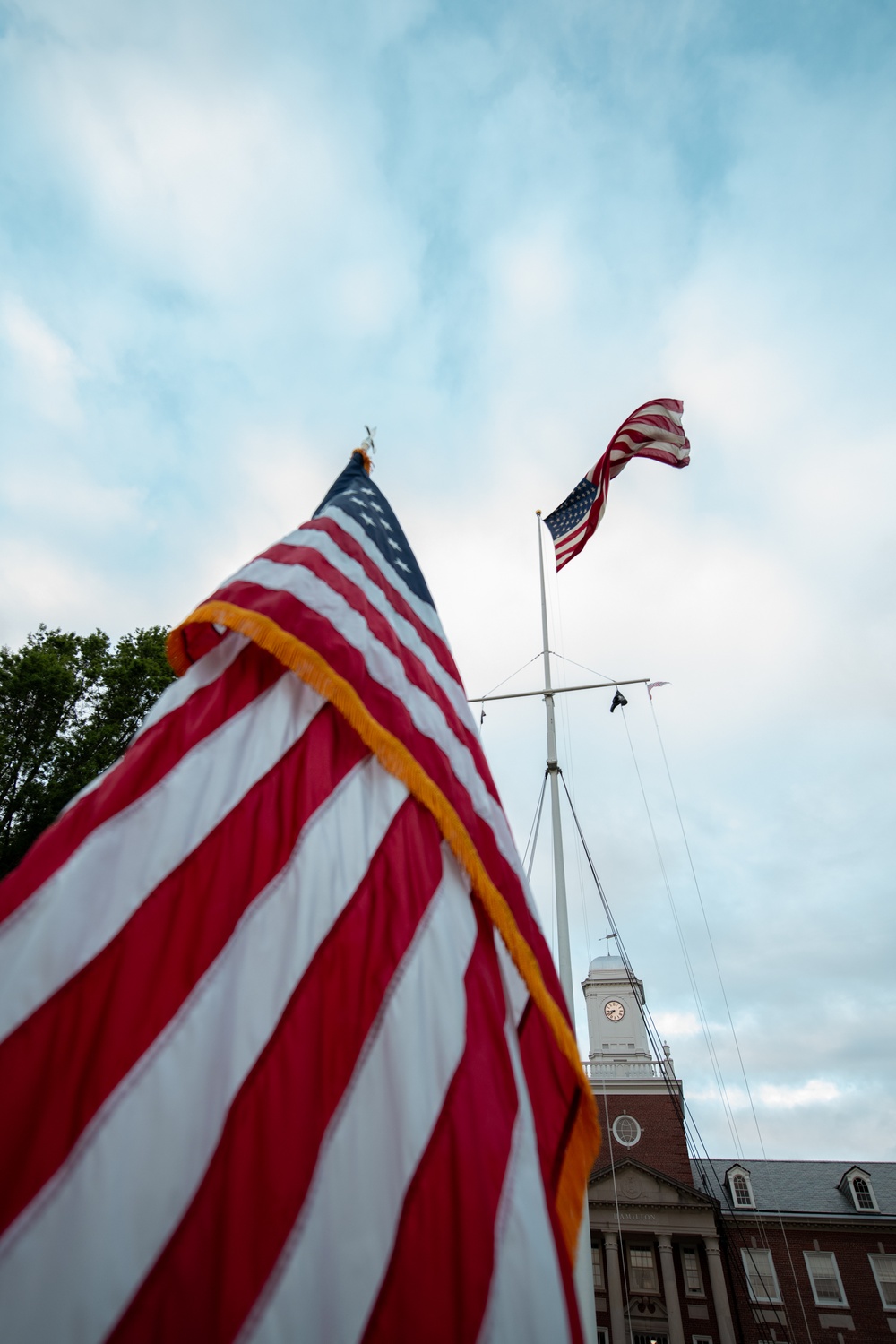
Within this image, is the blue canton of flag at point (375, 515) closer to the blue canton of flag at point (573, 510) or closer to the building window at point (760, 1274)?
the blue canton of flag at point (573, 510)

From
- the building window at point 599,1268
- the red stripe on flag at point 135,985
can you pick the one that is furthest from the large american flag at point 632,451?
the building window at point 599,1268

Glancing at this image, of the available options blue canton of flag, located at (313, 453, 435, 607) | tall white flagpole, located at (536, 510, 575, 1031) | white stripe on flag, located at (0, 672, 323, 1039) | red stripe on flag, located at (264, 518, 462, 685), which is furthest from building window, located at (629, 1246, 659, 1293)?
white stripe on flag, located at (0, 672, 323, 1039)

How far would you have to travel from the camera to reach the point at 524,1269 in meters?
2.03

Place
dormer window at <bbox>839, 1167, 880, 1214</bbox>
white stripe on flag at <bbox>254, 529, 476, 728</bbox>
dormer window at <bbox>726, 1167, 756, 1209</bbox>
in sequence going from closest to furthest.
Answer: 1. white stripe on flag at <bbox>254, 529, 476, 728</bbox>
2. dormer window at <bbox>839, 1167, 880, 1214</bbox>
3. dormer window at <bbox>726, 1167, 756, 1209</bbox>

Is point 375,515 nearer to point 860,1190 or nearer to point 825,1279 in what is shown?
A: point 825,1279

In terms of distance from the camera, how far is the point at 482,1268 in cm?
200

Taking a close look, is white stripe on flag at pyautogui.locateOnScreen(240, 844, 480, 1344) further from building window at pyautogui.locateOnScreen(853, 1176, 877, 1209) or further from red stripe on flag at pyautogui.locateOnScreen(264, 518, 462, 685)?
building window at pyautogui.locateOnScreen(853, 1176, 877, 1209)

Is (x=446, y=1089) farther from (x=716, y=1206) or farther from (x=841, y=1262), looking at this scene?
(x=841, y=1262)

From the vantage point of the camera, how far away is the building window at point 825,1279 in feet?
88.1

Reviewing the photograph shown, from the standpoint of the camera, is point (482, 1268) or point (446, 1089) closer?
point (482, 1268)

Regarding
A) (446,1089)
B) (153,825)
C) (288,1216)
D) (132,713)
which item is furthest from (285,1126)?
(132,713)

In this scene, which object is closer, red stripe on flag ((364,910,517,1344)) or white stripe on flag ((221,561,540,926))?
red stripe on flag ((364,910,517,1344))

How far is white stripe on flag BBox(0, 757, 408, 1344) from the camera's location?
165 centimetres

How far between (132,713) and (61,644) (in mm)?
2162
